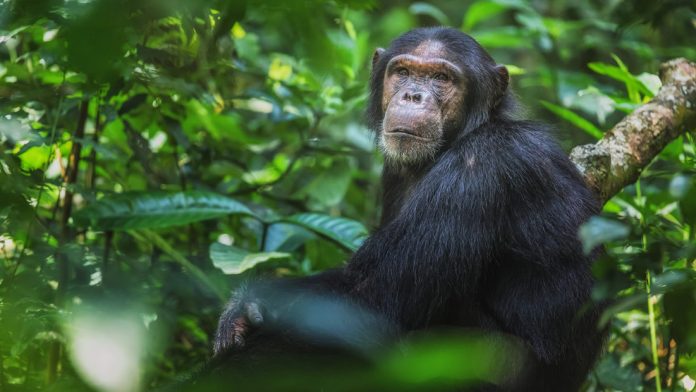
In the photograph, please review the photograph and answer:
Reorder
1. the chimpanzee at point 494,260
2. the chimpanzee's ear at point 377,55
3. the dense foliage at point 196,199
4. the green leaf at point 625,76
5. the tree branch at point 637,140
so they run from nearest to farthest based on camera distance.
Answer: the dense foliage at point 196,199, the chimpanzee at point 494,260, the tree branch at point 637,140, the green leaf at point 625,76, the chimpanzee's ear at point 377,55

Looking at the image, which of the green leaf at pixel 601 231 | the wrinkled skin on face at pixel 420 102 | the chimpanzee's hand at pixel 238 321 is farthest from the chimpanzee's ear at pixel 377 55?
the green leaf at pixel 601 231

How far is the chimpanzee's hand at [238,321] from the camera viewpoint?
4918 mm

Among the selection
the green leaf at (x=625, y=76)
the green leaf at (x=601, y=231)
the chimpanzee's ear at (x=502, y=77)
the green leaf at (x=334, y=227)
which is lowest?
the green leaf at (x=334, y=227)

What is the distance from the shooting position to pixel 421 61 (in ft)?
19.6

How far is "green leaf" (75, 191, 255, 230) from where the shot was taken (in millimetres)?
5727

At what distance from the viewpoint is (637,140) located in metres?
5.54

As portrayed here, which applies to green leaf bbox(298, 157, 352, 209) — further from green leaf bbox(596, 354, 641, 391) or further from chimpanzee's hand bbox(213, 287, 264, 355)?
green leaf bbox(596, 354, 641, 391)

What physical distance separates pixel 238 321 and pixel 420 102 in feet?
6.67

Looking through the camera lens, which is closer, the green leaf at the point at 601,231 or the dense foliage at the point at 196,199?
the green leaf at the point at 601,231

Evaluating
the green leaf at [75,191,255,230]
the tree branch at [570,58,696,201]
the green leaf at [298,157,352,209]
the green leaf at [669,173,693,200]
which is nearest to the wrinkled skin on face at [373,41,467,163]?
the tree branch at [570,58,696,201]

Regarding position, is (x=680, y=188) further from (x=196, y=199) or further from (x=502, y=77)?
(x=196, y=199)

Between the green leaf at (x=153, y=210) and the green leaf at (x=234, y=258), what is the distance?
0.36 meters

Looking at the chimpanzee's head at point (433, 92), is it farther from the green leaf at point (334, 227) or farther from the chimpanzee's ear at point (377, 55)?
the green leaf at point (334, 227)

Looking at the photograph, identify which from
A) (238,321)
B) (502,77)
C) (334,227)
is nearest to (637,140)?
(502,77)
